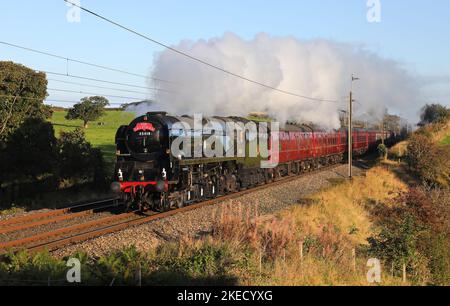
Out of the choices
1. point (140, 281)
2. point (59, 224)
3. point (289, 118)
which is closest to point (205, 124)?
point (59, 224)

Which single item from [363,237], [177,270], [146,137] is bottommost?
[363,237]

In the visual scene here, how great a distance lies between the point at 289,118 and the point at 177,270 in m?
34.3

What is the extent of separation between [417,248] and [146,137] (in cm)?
970

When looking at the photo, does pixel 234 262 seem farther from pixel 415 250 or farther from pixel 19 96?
pixel 19 96

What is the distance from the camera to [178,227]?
14.9 meters

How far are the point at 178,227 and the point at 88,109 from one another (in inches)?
2272

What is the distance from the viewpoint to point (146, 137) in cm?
1803

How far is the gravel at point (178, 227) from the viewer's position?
1208 centimetres

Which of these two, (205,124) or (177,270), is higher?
(205,124)

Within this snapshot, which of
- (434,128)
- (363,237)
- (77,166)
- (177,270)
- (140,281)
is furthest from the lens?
(434,128)

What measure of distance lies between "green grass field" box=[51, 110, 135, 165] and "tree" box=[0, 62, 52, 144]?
1248 cm

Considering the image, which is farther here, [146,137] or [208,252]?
[146,137]

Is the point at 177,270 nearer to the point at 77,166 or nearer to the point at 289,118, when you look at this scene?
the point at 77,166
